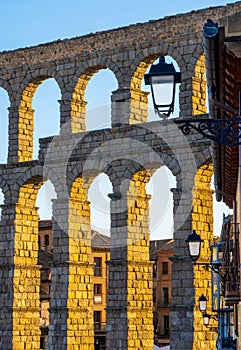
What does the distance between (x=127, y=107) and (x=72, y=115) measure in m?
2.88

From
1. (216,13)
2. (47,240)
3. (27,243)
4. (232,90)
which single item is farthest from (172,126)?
(47,240)

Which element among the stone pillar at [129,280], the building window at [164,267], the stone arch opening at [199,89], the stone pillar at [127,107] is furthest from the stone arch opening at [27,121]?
the building window at [164,267]

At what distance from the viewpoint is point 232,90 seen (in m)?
11.0

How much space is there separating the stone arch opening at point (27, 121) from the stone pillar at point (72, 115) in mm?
2028

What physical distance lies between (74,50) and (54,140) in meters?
3.91

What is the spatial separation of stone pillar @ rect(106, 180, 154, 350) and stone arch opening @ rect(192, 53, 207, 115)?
420cm

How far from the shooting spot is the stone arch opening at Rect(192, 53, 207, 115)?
3362cm

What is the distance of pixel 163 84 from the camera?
8648 mm

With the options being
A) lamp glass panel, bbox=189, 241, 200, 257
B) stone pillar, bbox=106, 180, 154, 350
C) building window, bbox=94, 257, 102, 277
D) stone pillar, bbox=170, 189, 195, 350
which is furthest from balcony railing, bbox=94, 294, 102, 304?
lamp glass panel, bbox=189, 241, 200, 257

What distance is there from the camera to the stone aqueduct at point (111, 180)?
1302 inches

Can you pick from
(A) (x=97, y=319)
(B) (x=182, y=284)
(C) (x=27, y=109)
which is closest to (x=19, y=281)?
(C) (x=27, y=109)

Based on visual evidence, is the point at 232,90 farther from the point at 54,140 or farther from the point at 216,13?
the point at 54,140

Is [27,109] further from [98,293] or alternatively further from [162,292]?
[162,292]

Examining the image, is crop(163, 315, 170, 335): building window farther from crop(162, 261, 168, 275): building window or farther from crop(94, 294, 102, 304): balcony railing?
crop(94, 294, 102, 304): balcony railing
